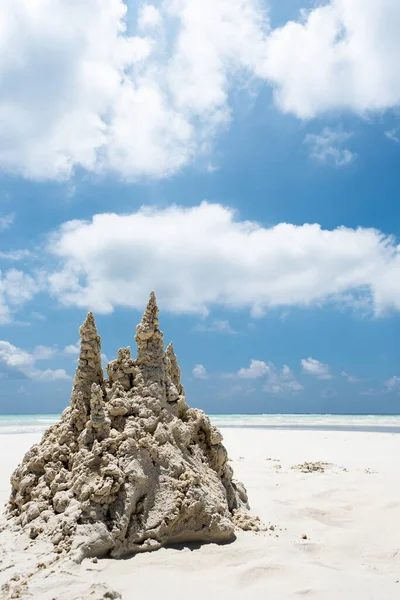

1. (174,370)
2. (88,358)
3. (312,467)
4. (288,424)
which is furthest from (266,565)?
(288,424)

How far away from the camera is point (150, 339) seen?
16.0 feet

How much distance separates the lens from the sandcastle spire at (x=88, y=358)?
4.80 m

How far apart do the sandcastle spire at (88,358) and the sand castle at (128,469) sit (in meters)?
0.01

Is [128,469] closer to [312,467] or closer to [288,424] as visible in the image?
[312,467]

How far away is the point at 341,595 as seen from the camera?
320 centimetres

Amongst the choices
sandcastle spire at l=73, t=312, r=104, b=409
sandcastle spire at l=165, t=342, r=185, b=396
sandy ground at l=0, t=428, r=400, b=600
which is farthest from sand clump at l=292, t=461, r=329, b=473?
sandcastle spire at l=73, t=312, r=104, b=409

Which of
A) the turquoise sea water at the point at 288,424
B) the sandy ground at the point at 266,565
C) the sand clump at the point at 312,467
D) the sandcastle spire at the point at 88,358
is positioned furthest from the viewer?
the turquoise sea water at the point at 288,424

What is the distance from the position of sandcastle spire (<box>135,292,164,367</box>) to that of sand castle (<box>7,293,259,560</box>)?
0.4 inches

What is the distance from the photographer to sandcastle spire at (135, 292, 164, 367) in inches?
190

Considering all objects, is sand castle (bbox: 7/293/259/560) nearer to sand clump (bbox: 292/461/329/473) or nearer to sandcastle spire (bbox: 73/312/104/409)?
sandcastle spire (bbox: 73/312/104/409)

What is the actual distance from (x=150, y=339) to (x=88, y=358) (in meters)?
0.69

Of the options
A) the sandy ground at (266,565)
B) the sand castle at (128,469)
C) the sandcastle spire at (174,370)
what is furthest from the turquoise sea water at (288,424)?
the sand castle at (128,469)

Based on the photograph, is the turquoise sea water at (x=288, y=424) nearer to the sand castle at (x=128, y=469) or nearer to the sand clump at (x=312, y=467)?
the sand clump at (x=312, y=467)

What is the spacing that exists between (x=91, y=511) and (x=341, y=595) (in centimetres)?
202
